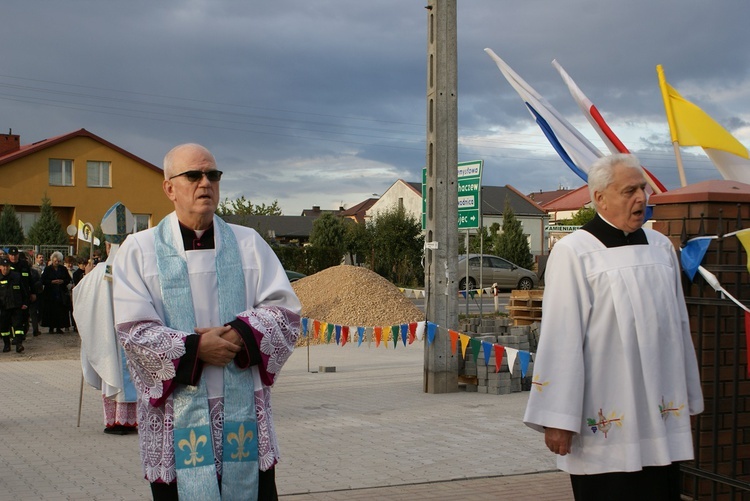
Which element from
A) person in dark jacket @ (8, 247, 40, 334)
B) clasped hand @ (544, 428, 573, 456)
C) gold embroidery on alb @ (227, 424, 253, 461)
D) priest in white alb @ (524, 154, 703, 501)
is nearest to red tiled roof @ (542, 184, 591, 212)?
person in dark jacket @ (8, 247, 40, 334)

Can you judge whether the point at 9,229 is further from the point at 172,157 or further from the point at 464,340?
the point at 172,157

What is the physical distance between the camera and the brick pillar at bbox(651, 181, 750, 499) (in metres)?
5.47

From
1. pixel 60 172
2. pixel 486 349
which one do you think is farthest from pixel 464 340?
pixel 60 172

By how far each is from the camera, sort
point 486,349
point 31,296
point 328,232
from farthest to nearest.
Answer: point 328,232 → point 31,296 → point 486,349

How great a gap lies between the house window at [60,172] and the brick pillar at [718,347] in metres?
50.7

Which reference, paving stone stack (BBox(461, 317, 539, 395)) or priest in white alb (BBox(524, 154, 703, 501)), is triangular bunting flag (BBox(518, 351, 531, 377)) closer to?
paving stone stack (BBox(461, 317, 539, 395))

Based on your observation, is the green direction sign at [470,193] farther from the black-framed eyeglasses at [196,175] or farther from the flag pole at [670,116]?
the black-framed eyeglasses at [196,175]

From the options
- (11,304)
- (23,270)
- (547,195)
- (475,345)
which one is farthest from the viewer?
(547,195)

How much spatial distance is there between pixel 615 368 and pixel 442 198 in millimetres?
7765

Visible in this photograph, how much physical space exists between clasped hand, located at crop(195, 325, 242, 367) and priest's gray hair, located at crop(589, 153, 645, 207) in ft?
5.43

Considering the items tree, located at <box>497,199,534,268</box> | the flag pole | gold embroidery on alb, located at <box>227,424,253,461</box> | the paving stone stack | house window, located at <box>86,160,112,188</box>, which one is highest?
house window, located at <box>86,160,112,188</box>

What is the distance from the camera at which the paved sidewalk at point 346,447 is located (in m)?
6.90

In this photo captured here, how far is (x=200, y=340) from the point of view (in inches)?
145

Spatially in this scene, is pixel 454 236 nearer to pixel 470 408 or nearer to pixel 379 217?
pixel 470 408
